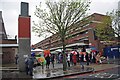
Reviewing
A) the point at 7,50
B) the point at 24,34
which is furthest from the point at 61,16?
the point at 7,50

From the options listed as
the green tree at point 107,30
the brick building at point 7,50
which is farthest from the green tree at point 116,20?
the brick building at point 7,50

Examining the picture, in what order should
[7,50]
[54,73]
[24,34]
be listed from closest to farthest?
[54,73], [24,34], [7,50]

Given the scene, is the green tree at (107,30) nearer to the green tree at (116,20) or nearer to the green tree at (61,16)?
the green tree at (116,20)

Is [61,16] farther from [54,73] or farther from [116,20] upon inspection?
[116,20]

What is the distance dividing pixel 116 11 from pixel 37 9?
92.6ft

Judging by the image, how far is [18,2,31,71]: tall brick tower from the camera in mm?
23109

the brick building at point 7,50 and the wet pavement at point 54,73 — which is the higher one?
the brick building at point 7,50

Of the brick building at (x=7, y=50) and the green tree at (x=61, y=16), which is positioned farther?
the brick building at (x=7, y=50)

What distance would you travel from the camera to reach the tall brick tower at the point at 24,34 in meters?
23.1

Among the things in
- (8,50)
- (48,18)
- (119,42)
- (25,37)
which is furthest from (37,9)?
(119,42)

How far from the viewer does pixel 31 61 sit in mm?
19344

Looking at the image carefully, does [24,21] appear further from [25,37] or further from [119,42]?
[119,42]

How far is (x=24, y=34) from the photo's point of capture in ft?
76.9

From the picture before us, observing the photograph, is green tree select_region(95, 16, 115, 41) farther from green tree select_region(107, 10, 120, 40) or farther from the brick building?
the brick building
